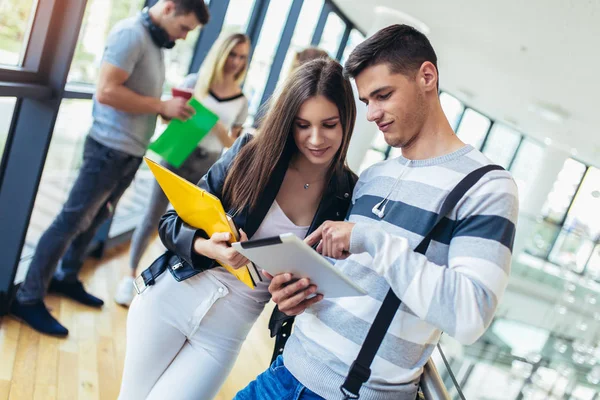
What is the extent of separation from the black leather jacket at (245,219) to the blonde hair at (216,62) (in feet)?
5.95

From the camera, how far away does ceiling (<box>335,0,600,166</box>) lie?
4.94m

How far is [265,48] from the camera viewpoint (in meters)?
6.49

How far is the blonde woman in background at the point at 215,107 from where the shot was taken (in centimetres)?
338

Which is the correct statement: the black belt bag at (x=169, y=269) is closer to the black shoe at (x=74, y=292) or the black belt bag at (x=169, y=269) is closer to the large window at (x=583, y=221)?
the black shoe at (x=74, y=292)

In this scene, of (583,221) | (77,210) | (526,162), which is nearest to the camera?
(77,210)

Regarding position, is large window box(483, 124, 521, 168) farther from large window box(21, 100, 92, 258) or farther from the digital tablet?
the digital tablet

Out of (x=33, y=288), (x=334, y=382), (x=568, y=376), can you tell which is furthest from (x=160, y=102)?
(x=568, y=376)

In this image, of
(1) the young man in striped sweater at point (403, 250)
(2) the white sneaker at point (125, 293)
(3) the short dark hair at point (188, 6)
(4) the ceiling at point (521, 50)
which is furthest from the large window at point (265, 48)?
(1) the young man in striped sweater at point (403, 250)

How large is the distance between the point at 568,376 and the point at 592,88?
427 cm

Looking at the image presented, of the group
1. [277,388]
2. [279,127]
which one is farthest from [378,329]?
[279,127]

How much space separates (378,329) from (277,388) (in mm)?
365

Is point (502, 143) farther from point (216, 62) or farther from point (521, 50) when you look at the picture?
point (216, 62)

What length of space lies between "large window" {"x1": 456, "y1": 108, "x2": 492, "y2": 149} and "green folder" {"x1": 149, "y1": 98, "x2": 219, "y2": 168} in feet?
40.2

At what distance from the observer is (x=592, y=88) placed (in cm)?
685
